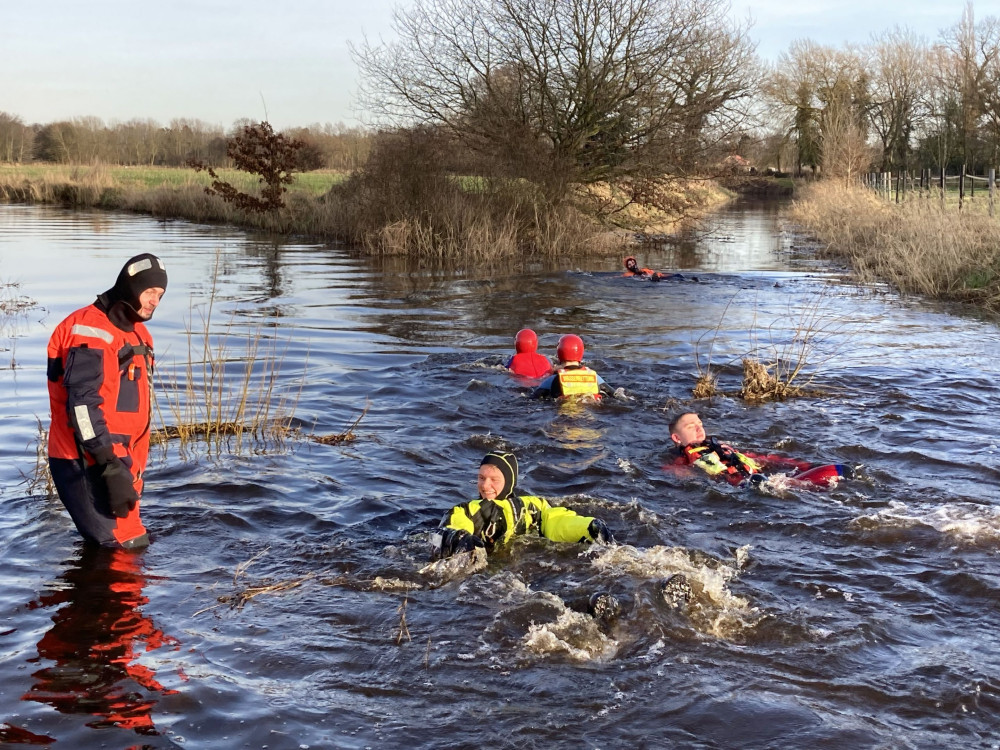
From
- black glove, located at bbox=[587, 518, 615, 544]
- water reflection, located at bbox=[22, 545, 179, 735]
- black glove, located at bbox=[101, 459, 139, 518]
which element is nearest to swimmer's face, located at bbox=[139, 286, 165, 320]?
black glove, located at bbox=[101, 459, 139, 518]

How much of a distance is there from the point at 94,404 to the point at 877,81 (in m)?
64.8

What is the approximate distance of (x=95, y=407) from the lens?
5.32 meters

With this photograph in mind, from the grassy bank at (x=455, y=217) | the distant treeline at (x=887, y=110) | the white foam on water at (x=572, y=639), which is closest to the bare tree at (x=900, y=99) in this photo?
the distant treeline at (x=887, y=110)

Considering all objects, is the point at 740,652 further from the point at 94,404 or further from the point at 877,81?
the point at 877,81

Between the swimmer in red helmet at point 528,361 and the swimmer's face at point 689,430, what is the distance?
141 inches

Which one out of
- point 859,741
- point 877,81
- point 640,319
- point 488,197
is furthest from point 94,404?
point 877,81

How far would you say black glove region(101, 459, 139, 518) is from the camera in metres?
5.33

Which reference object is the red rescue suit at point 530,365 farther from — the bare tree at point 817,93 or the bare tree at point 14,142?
the bare tree at point 14,142

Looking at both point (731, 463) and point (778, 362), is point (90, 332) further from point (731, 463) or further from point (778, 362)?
point (778, 362)

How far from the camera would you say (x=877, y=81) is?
61.0 meters

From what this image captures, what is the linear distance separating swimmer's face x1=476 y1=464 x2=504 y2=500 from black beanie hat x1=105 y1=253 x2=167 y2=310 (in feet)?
8.04

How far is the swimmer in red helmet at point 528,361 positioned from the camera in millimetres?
11812

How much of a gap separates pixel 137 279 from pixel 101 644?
2043 millimetres

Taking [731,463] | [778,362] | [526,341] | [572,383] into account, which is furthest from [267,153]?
[731,463]
